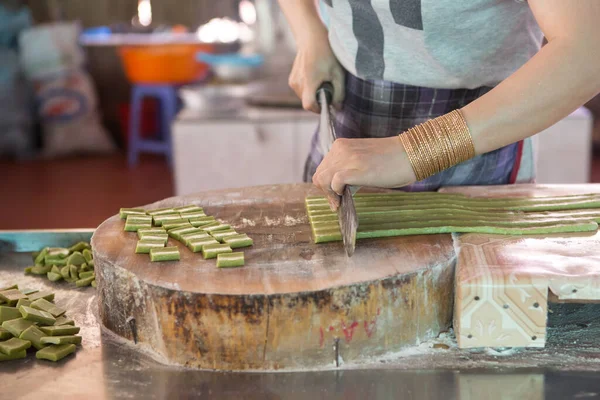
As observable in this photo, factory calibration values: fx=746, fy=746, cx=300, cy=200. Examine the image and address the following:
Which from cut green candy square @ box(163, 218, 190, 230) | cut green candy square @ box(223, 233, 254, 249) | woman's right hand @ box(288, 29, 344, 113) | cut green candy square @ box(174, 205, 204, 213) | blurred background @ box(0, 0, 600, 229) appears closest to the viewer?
cut green candy square @ box(223, 233, 254, 249)

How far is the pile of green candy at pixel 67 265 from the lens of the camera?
4.77 feet

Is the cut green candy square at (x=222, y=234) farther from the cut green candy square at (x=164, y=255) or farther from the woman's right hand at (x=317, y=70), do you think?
the woman's right hand at (x=317, y=70)

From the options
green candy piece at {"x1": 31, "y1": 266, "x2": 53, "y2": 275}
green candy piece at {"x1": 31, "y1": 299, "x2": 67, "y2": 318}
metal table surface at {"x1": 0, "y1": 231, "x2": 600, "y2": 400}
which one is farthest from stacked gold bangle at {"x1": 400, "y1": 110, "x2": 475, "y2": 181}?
green candy piece at {"x1": 31, "y1": 266, "x2": 53, "y2": 275}

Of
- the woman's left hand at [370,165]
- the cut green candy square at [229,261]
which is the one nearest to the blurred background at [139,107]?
the woman's left hand at [370,165]

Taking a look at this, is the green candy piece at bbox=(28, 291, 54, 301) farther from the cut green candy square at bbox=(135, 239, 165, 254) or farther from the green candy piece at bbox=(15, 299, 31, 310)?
the cut green candy square at bbox=(135, 239, 165, 254)

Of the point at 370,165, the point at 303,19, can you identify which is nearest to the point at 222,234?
the point at 370,165

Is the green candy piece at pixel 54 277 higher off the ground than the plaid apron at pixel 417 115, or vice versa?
the plaid apron at pixel 417 115

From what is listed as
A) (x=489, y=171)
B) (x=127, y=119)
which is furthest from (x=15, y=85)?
(x=489, y=171)

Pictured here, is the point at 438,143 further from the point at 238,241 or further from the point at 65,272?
the point at 65,272

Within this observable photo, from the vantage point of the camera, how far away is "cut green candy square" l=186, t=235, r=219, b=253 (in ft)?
4.03

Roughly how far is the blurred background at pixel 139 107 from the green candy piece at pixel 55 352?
2269 millimetres

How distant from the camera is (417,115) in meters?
1.56

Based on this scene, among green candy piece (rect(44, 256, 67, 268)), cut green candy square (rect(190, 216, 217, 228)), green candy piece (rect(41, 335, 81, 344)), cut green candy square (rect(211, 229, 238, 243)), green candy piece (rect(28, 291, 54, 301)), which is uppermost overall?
cut green candy square (rect(190, 216, 217, 228))

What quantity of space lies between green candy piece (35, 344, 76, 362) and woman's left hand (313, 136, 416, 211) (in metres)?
0.49
